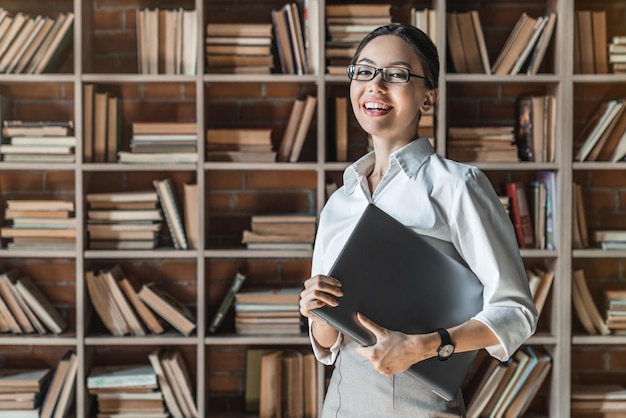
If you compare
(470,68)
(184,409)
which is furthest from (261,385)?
(470,68)

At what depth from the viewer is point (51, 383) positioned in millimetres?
2891

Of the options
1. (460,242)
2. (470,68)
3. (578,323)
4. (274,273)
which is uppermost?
(470,68)

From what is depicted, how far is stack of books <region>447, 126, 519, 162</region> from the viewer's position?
9.21 feet

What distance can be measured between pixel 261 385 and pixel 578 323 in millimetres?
1305

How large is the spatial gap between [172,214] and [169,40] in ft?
2.19

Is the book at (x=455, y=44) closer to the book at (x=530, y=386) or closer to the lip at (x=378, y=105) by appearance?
the book at (x=530, y=386)

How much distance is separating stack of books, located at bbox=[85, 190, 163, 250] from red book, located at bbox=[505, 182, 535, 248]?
1370 mm

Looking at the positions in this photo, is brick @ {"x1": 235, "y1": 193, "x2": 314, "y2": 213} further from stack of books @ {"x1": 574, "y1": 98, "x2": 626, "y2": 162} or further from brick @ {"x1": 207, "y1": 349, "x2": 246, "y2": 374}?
stack of books @ {"x1": 574, "y1": 98, "x2": 626, "y2": 162}

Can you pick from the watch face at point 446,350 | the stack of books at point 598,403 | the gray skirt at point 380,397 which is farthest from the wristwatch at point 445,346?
the stack of books at point 598,403

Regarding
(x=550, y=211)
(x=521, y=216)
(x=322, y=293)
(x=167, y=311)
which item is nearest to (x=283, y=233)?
(x=167, y=311)

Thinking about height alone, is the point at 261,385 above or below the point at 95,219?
below

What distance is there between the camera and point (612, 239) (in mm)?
2814

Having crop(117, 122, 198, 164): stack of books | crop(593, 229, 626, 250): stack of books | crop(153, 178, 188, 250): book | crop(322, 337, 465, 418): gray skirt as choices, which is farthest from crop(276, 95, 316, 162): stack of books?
crop(322, 337, 465, 418): gray skirt

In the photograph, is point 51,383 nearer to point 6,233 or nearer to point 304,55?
point 6,233
